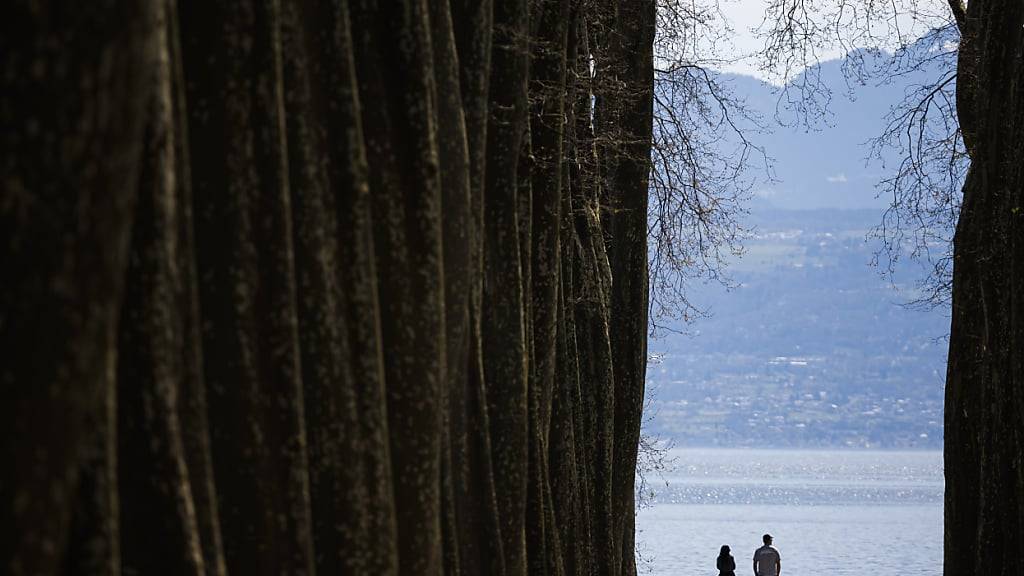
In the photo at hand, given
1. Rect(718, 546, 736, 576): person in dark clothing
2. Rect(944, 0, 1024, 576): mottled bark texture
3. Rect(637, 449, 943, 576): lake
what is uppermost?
Rect(944, 0, 1024, 576): mottled bark texture

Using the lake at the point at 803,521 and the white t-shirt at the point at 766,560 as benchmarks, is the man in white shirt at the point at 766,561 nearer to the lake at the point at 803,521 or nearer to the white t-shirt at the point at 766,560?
the white t-shirt at the point at 766,560

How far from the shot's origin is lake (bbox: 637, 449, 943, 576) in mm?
48812

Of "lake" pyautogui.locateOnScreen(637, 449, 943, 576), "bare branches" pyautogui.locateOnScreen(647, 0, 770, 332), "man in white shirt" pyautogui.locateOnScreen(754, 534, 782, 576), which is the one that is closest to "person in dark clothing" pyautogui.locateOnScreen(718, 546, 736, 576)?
"man in white shirt" pyautogui.locateOnScreen(754, 534, 782, 576)

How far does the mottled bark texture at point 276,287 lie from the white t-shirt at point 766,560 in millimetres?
11869

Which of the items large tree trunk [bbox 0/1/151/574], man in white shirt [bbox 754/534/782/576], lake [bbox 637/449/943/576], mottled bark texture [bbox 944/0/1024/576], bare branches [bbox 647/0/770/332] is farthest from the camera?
lake [bbox 637/449/943/576]

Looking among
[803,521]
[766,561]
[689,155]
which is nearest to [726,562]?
[766,561]

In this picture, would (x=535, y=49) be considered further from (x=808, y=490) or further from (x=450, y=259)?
(x=808, y=490)

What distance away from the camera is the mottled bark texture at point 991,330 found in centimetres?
884

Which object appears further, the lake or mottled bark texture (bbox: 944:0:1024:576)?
the lake

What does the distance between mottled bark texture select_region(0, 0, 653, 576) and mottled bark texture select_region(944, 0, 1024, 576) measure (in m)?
2.83

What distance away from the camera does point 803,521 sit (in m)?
84.0

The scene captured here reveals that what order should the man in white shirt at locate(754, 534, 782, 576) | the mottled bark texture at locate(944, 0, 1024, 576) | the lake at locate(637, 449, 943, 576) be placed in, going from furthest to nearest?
the lake at locate(637, 449, 943, 576) → the man in white shirt at locate(754, 534, 782, 576) → the mottled bark texture at locate(944, 0, 1024, 576)

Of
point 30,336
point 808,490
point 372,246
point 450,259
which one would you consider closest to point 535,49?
point 450,259

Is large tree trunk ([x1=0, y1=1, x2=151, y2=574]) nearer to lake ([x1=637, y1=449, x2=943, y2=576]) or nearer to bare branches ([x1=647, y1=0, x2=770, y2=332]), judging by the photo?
bare branches ([x1=647, y1=0, x2=770, y2=332])
